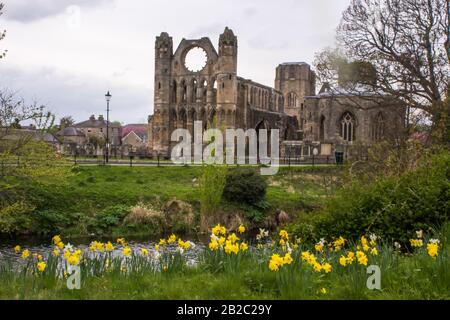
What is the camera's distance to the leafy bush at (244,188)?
34594mm

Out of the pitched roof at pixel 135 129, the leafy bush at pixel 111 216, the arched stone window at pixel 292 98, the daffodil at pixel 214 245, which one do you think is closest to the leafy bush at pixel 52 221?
the leafy bush at pixel 111 216

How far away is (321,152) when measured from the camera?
61.8 meters

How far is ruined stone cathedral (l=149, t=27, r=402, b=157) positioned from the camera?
6359cm

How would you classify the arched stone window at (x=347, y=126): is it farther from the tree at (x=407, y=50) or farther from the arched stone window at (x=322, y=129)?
the tree at (x=407, y=50)

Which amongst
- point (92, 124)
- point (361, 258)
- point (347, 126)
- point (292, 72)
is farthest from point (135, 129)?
point (361, 258)

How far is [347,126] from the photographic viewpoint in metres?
64.4

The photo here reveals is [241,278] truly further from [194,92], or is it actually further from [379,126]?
[194,92]

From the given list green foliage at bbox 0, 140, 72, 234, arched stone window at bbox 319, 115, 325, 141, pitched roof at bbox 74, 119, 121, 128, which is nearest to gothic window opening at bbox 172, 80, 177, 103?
arched stone window at bbox 319, 115, 325, 141

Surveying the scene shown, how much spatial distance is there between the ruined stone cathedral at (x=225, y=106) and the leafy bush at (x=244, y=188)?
24.9 meters

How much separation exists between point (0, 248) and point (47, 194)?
7833mm

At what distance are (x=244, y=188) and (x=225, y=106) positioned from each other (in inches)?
1236
